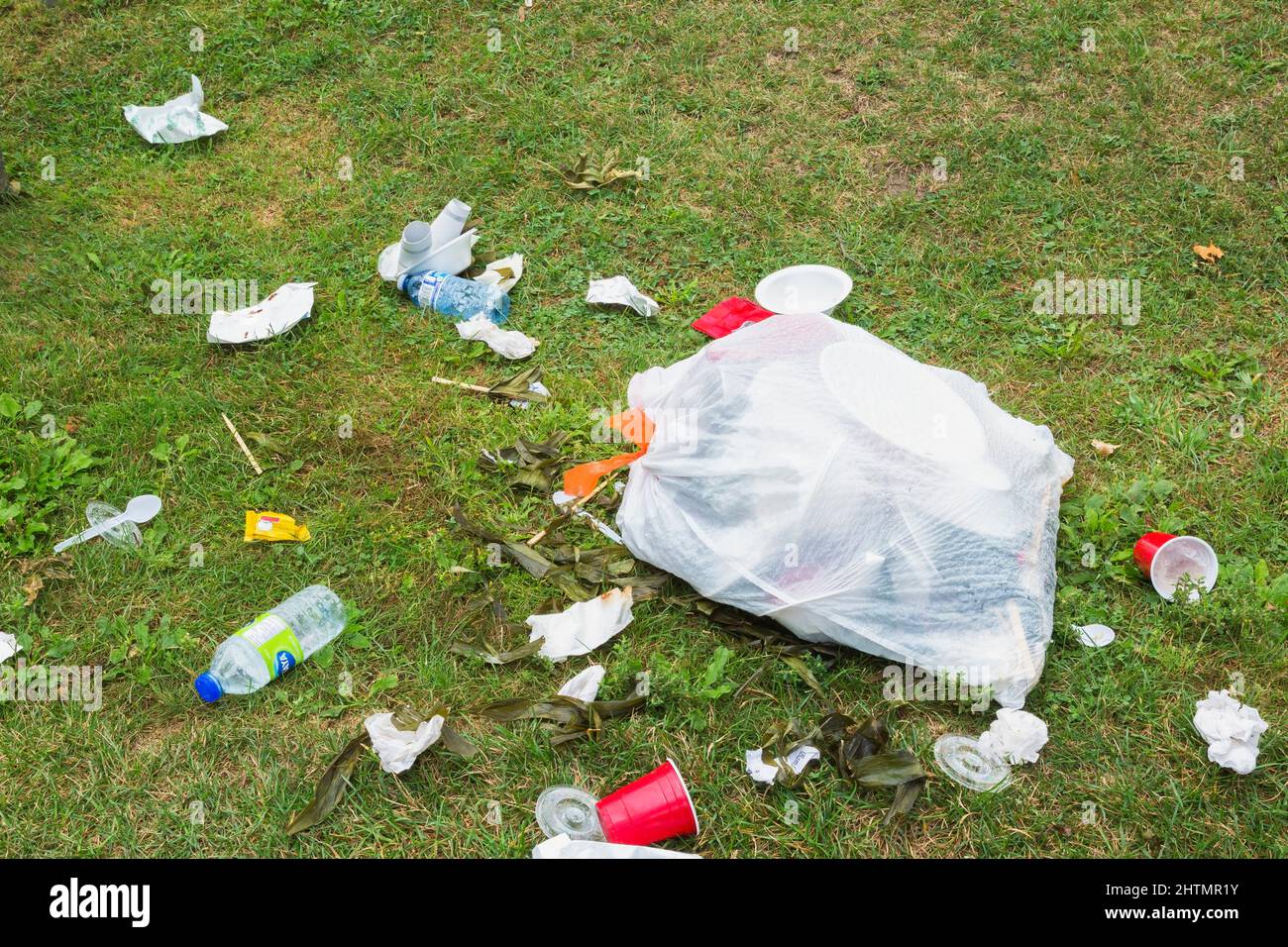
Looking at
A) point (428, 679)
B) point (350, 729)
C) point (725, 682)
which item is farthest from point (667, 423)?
point (350, 729)

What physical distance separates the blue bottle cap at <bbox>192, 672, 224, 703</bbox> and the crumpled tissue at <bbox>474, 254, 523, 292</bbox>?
6.08ft

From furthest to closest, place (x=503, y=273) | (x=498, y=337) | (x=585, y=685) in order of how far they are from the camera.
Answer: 1. (x=503, y=273)
2. (x=498, y=337)
3. (x=585, y=685)

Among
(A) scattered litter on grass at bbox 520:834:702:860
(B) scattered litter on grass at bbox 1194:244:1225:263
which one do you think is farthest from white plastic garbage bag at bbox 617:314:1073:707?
(B) scattered litter on grass at bbox 1194:244:1225:263

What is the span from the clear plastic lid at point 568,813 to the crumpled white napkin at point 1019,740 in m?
0.97

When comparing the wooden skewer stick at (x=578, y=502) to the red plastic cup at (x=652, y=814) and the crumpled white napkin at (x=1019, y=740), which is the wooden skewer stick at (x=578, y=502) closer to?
A: the red plastic cup at (x=652, y=814)

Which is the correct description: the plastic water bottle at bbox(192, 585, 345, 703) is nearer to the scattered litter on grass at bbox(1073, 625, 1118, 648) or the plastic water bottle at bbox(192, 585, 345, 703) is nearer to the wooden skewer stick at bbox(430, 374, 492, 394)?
the wooden skewer stick at bbox(430, 374, 492, 394)

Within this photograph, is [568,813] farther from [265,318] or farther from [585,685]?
[265,318]

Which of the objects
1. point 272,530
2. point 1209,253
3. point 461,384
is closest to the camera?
point 272,530

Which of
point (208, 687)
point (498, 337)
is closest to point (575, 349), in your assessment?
point (498, 337)

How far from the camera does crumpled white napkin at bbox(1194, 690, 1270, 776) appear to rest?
7.80 ft

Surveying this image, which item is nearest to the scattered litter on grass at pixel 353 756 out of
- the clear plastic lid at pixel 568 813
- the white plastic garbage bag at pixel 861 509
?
the clear plastic lid at pixel 568 813

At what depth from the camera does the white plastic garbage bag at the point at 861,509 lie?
2508mm

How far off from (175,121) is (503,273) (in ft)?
6.65

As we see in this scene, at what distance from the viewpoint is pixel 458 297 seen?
12.4ft
